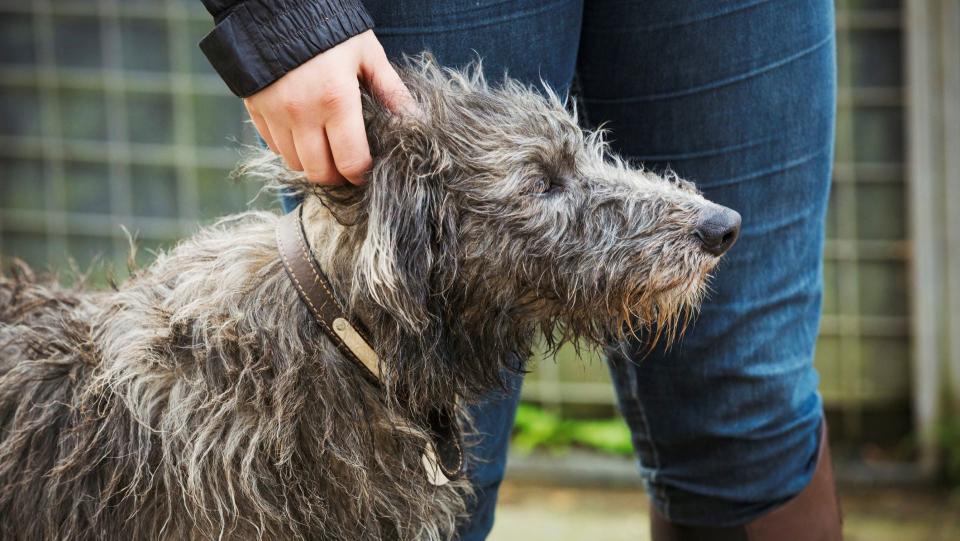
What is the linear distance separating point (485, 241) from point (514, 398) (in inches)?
21.5

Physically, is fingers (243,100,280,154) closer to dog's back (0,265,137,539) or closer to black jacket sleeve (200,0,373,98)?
black jacket sleeve (200,0,373,98)

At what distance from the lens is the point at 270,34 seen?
5.71 ft

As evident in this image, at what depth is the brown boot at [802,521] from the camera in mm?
2488

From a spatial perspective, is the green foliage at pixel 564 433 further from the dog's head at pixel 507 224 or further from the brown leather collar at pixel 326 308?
the brown leather collar at pixel 326 308

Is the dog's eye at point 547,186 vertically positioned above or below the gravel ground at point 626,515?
above

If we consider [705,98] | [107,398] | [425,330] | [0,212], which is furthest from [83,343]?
[0,212]

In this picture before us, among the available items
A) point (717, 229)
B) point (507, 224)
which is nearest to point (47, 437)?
point (507, 224)

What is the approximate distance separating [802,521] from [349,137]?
4.54 ft

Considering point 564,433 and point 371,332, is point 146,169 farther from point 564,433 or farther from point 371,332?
point 371,332

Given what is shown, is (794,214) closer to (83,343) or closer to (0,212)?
(83,343)

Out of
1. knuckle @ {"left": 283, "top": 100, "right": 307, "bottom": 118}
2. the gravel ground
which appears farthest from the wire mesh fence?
knuckle @ {"left": 283, "top": 100, "right": 307, "bottom": 118}

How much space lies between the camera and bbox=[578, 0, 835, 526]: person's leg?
223 centimetres

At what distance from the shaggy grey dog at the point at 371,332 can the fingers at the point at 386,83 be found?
0.02 metres

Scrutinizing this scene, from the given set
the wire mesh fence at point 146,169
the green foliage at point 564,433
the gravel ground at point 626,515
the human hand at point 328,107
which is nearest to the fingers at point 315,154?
the human hand at point 328,107
